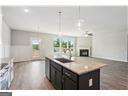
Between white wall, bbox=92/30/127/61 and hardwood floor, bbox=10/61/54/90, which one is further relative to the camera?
hardwood floor, bbox=10/61/54/90

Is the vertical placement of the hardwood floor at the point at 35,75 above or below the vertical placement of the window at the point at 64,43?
below

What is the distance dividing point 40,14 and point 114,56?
166cm

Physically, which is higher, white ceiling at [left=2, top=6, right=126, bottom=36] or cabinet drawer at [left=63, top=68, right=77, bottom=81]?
white ceiling at [left=2, top=6, right=126, bottom=36]

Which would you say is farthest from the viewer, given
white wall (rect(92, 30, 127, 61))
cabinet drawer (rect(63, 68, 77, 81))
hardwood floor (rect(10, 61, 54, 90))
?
hardwood floor (rect(10, 61, 54, 90))

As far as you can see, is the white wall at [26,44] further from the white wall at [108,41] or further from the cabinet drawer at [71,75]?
the white wall at [108,41]

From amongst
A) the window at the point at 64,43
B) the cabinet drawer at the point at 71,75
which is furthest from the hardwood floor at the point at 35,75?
the window at the point at 64,43

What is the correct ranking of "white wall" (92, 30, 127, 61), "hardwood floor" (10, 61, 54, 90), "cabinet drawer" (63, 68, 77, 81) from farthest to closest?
"hardwood floor" (10, 61, 54, 90) → "white wall" (92, 30, 127, 61) → "cabinet drawer" (63, 68, 77, 81)

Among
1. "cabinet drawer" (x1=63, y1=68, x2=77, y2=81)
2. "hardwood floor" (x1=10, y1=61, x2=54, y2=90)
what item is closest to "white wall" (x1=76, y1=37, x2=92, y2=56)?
"cabinet drawer" (x1=63, y1=68, x2=77, y2=81)

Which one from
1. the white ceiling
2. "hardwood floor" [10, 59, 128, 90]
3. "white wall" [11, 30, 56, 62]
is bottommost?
"hardwood floor" [10, 59, 128, 90]

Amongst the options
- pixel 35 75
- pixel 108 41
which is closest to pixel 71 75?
pixel 108 41

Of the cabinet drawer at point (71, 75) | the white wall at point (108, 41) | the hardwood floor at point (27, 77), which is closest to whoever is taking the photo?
the cabinet drawer at point (71, 75)

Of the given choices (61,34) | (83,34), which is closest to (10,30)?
(61,34)

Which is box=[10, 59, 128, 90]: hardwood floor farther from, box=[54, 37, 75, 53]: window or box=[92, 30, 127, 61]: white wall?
box=[54, 37, 75, 53]: window
